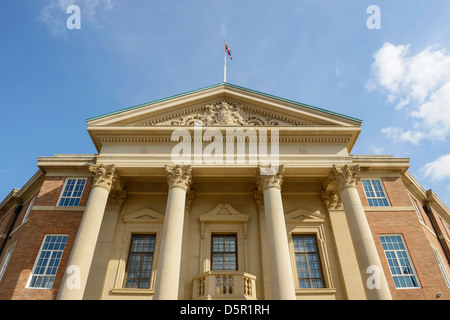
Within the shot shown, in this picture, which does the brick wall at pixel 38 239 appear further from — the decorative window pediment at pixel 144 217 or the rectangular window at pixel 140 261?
the rectangular window at pixel 140 261

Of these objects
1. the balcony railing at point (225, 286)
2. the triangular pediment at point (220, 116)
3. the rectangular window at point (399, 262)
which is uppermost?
the triangular pediment at point (220, 116)

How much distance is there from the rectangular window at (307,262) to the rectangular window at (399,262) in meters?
4.19

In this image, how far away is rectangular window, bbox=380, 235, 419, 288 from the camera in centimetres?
1781

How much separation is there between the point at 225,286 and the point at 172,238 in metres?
3.93

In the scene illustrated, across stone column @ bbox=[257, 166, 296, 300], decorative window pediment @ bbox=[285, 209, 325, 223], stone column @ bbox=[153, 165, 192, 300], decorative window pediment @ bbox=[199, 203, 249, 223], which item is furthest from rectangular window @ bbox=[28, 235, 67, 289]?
decorative window pediment @ bbox=[285, 209, 325, 223]

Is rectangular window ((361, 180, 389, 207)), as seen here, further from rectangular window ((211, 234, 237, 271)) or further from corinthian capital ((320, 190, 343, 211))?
rectangular window ((211, 234, 237, 271))

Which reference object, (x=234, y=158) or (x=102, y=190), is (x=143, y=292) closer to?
(x=102, y=190)

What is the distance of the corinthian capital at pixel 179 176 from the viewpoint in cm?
1809

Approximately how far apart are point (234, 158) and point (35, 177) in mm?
15906

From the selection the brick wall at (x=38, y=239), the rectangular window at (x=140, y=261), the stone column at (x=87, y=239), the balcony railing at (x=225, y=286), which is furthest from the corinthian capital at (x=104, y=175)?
the balcony railing at (x=225, y=286)

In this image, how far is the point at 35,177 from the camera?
23.6m
